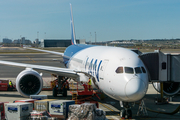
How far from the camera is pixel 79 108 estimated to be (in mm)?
12633

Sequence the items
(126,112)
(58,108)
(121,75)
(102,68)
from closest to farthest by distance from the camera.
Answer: (121,75) < (58,108) < (126,112) < (102,68)

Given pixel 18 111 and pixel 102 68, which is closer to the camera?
pixel 18 111

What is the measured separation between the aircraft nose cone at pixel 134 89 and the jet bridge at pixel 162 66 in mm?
2934

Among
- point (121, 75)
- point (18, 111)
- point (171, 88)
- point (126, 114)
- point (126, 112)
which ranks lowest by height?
point (126, 114)

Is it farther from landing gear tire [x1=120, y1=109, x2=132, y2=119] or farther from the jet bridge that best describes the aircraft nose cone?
the jet bridge

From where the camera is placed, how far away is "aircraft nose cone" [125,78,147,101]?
39.6 feet

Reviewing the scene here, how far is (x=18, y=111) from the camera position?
12445 mm

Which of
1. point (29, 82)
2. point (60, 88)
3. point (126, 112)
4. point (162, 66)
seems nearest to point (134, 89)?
point (126, 112)

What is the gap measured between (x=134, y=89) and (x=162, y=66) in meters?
5.33

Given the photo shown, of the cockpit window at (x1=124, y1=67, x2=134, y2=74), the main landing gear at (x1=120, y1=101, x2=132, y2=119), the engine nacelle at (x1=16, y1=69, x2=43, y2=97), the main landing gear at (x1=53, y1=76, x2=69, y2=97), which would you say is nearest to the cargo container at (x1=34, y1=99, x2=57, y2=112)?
the main landing gear at (x1=120, y1=101, x2=132, y2=119)

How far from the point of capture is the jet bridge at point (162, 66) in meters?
15.7

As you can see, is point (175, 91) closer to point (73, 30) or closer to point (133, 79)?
point (133, 79)

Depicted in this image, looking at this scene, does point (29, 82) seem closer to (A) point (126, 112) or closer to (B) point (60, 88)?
(B) point (60, 88)

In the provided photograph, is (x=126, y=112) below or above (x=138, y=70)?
below
